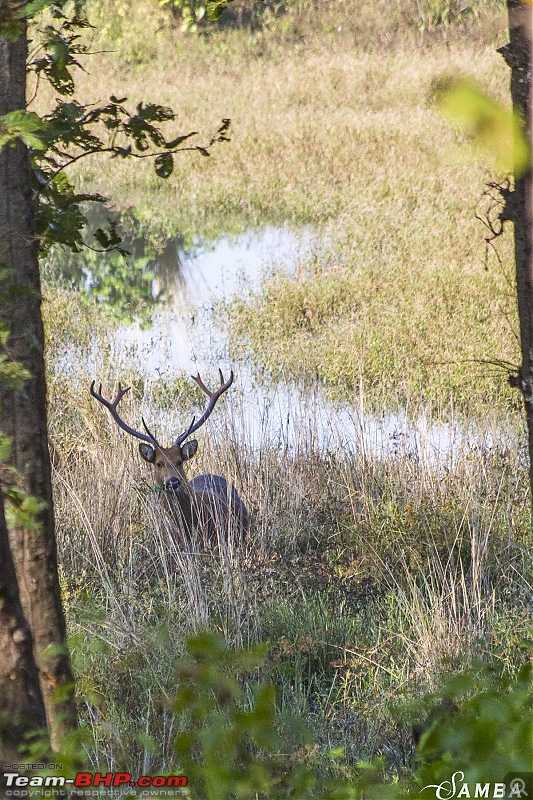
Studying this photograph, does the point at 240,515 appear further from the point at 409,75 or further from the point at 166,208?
the point at 409,75

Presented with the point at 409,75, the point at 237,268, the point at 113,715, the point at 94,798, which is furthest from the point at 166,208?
the point at 94,798

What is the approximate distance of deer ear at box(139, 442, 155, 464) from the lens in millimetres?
5801

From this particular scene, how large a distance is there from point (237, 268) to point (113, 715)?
9.65m

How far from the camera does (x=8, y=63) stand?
96.7 inches

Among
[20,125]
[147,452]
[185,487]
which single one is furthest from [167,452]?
[20,125]

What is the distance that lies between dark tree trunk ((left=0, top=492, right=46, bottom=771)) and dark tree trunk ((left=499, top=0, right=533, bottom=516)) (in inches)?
39.6

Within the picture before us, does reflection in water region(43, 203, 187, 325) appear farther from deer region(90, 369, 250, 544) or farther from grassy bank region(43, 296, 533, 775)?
deer region(90, 369, 250, 544)

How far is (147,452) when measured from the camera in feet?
19.2

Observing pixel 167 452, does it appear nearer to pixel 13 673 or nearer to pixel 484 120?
pixel 13 673

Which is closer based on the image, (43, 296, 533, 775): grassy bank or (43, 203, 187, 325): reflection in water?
(43, 296, 533, 775): grassy bank

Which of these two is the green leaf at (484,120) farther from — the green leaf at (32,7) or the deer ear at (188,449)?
the deer ear at (188,449)

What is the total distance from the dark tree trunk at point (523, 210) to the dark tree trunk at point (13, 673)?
1005mm

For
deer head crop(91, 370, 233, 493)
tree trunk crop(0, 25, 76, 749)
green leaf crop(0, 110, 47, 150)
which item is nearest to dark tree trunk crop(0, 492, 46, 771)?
tree trunk crop(0, 25, 76, 749)

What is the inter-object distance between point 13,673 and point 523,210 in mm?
1297
